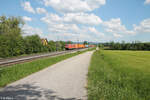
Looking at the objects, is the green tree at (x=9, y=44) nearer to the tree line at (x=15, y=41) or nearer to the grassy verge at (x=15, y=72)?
the tree line at (x=15, y=41)

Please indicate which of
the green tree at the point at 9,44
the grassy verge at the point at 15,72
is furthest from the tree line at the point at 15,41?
the grassy verge at the point at 15,72

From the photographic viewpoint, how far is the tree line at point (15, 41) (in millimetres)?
20611

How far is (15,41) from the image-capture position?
2331cm

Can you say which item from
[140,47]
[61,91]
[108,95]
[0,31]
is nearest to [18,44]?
[0,31]

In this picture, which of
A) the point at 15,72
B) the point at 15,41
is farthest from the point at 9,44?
the point at 15,72

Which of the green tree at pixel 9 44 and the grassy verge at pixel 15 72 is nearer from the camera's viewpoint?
the grassy verge at pixel 15 72

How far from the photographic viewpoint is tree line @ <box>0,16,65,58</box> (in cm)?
2061

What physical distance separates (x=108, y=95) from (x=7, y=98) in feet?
15.8

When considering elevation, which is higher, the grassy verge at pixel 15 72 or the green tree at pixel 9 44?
the green tree at pixel 9 44

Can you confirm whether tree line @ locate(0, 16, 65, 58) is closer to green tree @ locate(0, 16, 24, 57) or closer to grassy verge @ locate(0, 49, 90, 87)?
green tree @ locate(0, 16, 24, 57)

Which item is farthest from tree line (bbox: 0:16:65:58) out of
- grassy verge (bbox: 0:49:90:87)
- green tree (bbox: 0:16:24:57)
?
grassy verge (bbox: 0:49:90:87)

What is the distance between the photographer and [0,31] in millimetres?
32969

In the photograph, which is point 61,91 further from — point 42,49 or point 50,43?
point 50,43

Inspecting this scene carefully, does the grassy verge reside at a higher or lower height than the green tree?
lower
